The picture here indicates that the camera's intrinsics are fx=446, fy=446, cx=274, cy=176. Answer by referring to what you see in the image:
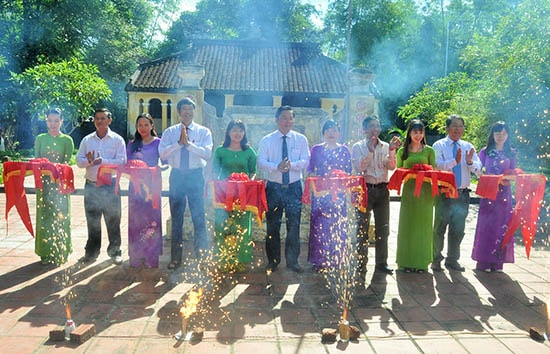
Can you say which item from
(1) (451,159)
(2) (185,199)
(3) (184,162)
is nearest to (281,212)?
(2) (185,199)

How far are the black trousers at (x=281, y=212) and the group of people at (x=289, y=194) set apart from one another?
0.04ft

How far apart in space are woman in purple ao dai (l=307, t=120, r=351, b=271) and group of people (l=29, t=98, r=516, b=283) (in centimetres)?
1

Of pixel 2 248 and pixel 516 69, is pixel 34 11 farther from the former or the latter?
pixel 516 69

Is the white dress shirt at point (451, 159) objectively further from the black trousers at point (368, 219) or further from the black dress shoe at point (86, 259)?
the black dress shoe at point (86, 259)

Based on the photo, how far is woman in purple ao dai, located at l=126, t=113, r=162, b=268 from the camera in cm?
510

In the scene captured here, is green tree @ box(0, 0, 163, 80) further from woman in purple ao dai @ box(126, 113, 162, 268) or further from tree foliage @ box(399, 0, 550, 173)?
tree foliage @ box(399, 0, 550, 173)

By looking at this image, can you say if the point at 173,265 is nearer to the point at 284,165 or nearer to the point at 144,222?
the point at 144,222

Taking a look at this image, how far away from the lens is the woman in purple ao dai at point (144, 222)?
510cm

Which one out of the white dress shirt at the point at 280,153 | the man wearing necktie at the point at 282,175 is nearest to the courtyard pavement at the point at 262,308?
the man wearing necktie at the point at 282,175

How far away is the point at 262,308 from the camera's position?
13.4 ft

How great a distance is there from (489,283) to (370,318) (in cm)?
182

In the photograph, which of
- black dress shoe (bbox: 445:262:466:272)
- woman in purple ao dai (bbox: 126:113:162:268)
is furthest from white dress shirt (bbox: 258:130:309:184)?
black dress shoe (bbox: 445:262:466:272)

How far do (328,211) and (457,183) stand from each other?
157 centimetres

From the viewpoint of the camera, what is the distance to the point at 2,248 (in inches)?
228
